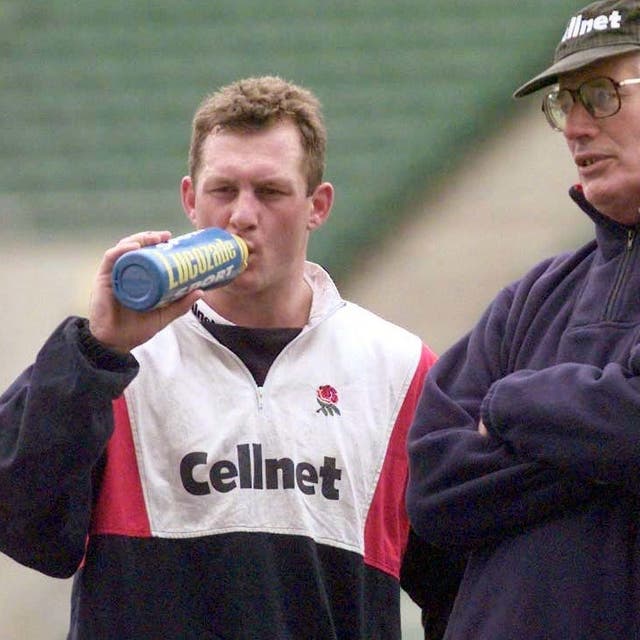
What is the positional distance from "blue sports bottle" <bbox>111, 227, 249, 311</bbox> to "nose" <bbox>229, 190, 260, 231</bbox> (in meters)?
0.25

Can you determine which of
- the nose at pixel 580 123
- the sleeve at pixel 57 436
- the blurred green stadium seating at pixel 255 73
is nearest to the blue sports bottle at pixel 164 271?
the sleeve at pixel 57 436

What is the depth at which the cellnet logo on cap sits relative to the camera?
2.67 m

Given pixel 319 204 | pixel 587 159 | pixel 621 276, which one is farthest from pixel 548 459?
pixel 319 204

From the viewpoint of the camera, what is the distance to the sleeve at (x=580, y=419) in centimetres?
247

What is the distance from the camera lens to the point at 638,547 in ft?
8.14

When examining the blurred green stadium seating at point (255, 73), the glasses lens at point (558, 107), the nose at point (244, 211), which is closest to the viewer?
the glasses lens at point (558, 107)

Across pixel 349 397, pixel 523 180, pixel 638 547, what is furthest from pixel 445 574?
pixel 523 180

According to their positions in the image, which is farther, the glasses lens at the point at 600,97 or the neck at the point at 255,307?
the neck at the point at 255,307

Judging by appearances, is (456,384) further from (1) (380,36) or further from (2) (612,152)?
(1) (380,36)

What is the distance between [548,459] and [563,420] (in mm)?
71

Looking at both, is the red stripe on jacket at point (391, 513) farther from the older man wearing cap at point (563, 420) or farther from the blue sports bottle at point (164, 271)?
the blue sports bottle at point (164, 271)

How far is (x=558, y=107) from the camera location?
9.02ft

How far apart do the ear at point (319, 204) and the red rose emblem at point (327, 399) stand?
33 cm

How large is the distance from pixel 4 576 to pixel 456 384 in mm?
3778
